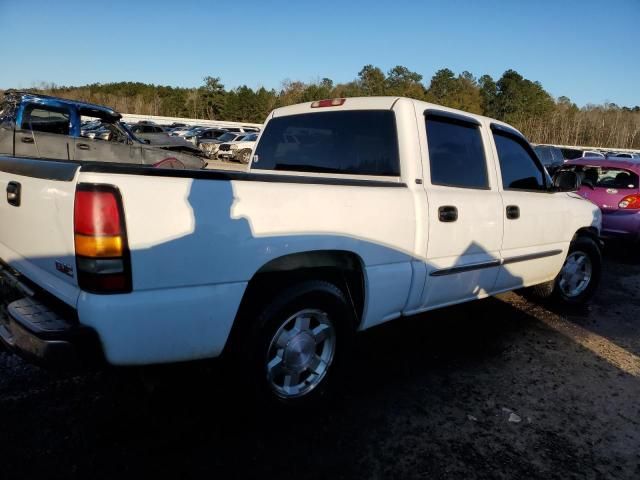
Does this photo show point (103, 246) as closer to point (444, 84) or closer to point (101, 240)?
point (101, 240)

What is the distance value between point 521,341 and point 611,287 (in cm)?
288

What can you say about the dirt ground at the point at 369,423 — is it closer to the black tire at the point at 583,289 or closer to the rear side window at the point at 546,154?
the black tire at the point at 583,289

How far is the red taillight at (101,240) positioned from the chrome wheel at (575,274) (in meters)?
4.49

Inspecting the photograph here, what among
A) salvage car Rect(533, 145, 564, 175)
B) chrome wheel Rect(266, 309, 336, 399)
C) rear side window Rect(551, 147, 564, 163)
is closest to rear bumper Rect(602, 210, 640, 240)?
chrome wheel Rect(266, 309, 336, 399)

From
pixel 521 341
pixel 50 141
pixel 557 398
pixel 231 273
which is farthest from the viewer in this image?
pixel 50 141

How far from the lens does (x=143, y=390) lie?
285cm

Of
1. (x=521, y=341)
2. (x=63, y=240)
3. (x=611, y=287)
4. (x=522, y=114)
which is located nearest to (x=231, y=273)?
(x=63, y=240)

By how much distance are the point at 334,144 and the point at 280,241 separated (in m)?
1.40

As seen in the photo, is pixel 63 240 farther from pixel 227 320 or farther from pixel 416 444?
pixel 416 444

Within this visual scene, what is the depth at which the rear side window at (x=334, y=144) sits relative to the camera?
3177 mm

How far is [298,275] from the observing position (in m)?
2.58

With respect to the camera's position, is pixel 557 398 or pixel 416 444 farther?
pixel 557 398

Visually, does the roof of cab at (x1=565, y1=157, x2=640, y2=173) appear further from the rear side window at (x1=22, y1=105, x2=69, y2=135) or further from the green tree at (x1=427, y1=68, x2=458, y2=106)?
the green tree at (x1=427, y1=68, x2=458, y2=106)

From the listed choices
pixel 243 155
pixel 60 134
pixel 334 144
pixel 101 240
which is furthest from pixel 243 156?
pixel 101 240
